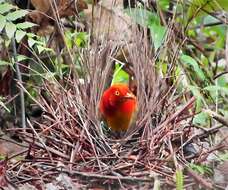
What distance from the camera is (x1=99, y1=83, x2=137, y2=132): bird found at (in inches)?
148

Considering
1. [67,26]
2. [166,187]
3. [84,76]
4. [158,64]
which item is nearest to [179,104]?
[158,64]

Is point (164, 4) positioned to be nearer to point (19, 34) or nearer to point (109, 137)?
point (109, 137)

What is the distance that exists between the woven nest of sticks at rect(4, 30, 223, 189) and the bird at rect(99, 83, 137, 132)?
0.16ft

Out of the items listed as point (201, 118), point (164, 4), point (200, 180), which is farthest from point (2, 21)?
point (164, 4)

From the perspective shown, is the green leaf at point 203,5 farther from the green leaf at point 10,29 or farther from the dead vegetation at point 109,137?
the green leaf at point 10,29

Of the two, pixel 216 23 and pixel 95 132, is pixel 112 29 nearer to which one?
pixel 95 132

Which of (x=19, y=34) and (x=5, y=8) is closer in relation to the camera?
(x=19, y=34)

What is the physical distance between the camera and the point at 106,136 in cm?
366

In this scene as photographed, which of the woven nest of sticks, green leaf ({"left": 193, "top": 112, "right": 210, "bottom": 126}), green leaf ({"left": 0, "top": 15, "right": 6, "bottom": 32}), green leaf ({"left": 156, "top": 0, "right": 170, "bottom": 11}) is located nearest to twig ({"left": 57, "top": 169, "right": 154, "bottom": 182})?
the woven nest of sticks

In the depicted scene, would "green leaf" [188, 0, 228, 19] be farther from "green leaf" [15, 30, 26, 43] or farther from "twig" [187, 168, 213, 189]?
"twig" [187, 168, 213, 189]

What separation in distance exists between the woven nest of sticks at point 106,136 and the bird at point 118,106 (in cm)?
5

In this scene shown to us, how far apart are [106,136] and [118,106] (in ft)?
0.71

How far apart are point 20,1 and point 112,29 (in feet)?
2.48

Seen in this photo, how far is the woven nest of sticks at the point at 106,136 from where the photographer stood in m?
3.25
